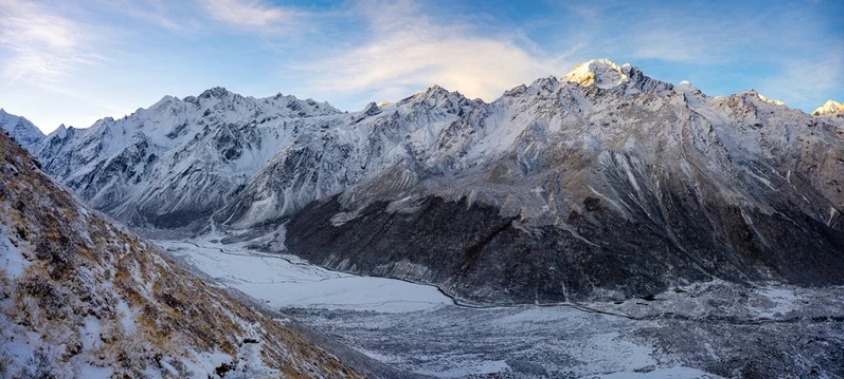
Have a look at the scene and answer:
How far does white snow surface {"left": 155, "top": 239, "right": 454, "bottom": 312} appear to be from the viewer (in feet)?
248

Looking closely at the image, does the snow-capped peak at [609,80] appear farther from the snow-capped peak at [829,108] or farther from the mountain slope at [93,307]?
the mountain slope at [93,307]

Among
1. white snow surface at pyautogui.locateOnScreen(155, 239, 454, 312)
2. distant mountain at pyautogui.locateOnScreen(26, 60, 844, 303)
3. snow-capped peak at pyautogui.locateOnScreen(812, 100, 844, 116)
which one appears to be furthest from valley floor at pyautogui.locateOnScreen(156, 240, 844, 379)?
snow-capped peak at pyautogui.locateOnScreen(812, 100, 844, 116)

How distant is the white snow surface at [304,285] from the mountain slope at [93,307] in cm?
5492

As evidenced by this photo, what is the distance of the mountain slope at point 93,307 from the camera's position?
38.4 ft

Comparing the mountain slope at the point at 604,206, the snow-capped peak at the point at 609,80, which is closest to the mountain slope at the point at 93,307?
the mountain slope at the point at 604,206

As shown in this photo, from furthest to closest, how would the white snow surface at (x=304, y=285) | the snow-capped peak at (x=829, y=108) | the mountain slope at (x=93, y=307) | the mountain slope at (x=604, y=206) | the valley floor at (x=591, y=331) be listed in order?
the snow-capped peak at (x=829, y=108) → the mountain slope at (x=604, y=206) → the white snow surface at (x=304, y=285) → the valley floor at (x=591, y=331) → the mountain slope at (x=93, y=307)

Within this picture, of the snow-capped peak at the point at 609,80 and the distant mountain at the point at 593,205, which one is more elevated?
the snow-capped peak at the point at 609,80

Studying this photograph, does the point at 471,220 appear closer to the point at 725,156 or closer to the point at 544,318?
the point at 544,318

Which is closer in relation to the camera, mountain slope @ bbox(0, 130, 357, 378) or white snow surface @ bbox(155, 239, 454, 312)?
mountain slope @ bbox(0, 130, 357, 378)

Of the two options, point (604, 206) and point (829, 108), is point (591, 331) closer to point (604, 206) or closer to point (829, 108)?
point (604, 206)

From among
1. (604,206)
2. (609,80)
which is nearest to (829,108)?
(609,80)

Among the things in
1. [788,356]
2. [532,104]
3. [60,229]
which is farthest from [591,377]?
[532,104]

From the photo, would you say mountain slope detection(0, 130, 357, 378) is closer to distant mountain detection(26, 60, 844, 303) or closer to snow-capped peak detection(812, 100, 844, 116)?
distant mountain detection(26, 60, 844, 303)

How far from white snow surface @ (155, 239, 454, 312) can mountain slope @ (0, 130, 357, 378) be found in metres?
54.9
